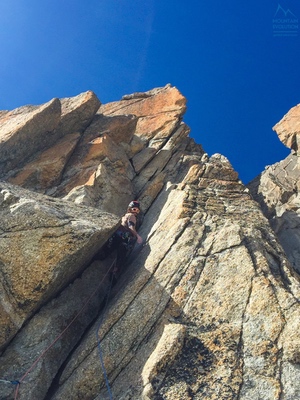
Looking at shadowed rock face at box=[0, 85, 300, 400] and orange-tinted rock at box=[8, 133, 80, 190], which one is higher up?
orange-tinted rock at box=[8, 133, 80, 190]

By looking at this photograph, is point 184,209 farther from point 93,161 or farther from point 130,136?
point 130,136

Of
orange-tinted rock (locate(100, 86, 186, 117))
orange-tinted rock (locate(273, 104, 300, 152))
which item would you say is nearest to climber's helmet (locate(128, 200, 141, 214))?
orange-tinted rock (locate(100, 86, 186, 117))

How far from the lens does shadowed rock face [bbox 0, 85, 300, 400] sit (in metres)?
11.9

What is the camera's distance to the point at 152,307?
14.4 meters

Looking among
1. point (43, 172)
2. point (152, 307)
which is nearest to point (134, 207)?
point (43, 172)

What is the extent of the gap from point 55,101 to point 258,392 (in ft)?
74.0

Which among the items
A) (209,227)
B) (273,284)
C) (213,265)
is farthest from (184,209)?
(273,284)

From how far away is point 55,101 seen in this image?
26.8m

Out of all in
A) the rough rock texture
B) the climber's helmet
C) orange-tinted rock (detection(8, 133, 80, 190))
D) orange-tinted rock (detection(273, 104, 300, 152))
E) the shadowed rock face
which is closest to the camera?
the shadowed rock face

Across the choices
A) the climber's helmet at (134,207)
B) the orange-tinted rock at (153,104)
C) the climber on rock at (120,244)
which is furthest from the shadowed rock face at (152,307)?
the orange-tinted rock at (153,104)

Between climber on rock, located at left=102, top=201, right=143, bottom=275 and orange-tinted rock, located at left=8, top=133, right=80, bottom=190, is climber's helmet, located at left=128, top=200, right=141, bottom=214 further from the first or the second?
orange-tinted rock, located at left=8, top=133, right=80, bottom=190

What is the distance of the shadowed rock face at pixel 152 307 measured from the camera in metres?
11.9

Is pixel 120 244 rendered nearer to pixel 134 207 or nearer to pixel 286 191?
pixel 134 207

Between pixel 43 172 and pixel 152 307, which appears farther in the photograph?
pixel 43 172
